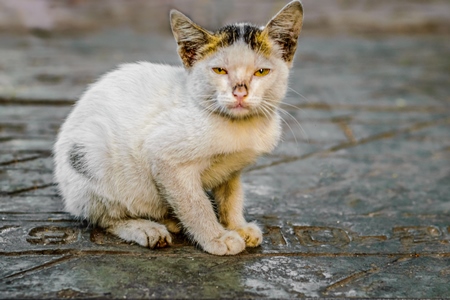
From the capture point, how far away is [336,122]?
607cm

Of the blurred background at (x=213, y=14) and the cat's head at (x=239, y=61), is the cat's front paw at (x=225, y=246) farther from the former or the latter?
the blurred background at (x=213, y=14)

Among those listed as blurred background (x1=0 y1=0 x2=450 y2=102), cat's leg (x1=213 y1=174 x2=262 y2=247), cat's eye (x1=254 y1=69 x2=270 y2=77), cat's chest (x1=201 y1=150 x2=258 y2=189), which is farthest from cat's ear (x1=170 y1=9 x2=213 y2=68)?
blurred background (x1=0 y1=0 x2=450 y2=102)

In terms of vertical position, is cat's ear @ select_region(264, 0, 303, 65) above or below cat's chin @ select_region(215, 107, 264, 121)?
above

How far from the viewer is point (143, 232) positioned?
3480 millimetres

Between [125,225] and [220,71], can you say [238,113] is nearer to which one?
[220,71]

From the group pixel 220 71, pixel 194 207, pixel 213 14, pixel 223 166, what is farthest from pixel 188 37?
pixel 213 14

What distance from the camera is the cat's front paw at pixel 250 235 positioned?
11.5ft

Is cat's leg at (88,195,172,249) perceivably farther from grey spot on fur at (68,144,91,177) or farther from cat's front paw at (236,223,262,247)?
cat's front paw at (236,223,262,247)

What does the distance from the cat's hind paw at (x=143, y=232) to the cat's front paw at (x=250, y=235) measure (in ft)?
1.25

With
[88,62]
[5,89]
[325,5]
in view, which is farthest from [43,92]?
[325,5]

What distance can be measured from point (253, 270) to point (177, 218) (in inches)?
23.4

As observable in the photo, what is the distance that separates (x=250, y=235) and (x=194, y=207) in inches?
13.7

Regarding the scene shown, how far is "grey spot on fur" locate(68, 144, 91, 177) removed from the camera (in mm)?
3602

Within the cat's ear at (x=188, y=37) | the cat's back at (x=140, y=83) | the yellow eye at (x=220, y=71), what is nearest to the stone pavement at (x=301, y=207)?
the yellow eye at (x=220, y=71)
